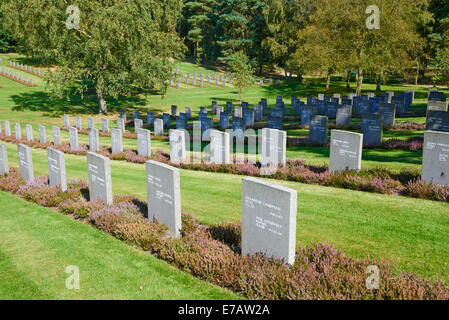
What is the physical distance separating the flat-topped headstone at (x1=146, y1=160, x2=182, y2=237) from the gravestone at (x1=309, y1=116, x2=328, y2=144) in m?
10.5

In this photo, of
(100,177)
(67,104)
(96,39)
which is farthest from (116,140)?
(67,104)

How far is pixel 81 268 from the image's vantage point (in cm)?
703

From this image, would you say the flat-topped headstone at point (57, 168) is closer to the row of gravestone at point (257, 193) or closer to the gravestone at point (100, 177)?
the row of gravestone at point (257, 193)

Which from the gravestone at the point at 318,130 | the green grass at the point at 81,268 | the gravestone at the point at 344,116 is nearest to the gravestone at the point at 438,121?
the gravestone at the point at 318,130

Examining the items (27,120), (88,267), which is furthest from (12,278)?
(27,120)

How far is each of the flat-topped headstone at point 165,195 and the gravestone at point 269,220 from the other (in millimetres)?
1728

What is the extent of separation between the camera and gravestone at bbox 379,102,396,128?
20191 mm

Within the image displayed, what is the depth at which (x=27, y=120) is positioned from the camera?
37.1 m

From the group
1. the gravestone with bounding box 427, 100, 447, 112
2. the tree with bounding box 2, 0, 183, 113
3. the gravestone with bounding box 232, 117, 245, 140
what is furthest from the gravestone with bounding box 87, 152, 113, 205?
the tree with bounding box 2, 0, 183, 113

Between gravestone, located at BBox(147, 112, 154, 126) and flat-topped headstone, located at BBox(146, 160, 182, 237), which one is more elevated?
flat-topped headstone, located at BBox(146, 160, 182, 237)

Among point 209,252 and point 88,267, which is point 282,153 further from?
point 88,267

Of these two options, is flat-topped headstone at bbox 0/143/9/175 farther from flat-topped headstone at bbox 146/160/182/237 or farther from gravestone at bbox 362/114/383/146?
gravestone at bbox 362/114/383/146

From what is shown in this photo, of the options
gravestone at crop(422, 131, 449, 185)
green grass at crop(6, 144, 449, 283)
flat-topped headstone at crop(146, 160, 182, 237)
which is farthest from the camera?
gravestone at crop(422, 131, 449, 185)

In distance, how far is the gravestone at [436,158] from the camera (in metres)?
9.55
